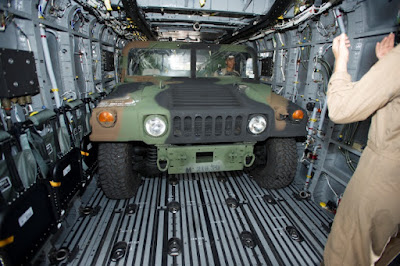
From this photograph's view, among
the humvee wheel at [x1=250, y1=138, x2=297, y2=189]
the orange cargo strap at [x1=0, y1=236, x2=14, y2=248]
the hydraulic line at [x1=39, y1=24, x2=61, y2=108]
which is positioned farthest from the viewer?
the humvee wheel at [x1=250, y1=138, x2=297, y2=189]

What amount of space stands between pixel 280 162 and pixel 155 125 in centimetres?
154

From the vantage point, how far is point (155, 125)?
2027mm

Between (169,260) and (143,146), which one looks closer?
(169,260)

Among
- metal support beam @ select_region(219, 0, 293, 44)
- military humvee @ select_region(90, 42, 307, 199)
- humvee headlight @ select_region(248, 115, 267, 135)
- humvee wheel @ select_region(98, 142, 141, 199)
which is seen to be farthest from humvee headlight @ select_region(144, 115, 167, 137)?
metal support beam @ select_region(219, 0, 293, 44)

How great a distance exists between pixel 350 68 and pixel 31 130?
316 cm

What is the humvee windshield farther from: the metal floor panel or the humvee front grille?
the metal floor panel

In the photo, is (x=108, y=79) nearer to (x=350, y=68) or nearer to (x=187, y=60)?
(x=187, y=60)

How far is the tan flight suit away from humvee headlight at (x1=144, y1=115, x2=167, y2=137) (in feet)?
4.60

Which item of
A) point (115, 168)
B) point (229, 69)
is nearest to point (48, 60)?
point (115, 168)

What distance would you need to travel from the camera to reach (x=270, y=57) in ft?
15.9

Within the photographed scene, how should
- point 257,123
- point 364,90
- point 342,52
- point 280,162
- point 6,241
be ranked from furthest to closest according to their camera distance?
1. point 280,162
2. point 257,123
3. point 6,241
4. point 342,52
5. point 364,90

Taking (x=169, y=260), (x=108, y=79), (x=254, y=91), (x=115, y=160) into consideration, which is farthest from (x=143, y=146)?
(x=108, y=79)

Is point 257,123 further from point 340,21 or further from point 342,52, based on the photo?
point 340,21

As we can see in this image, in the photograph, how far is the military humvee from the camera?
2.02 meters
